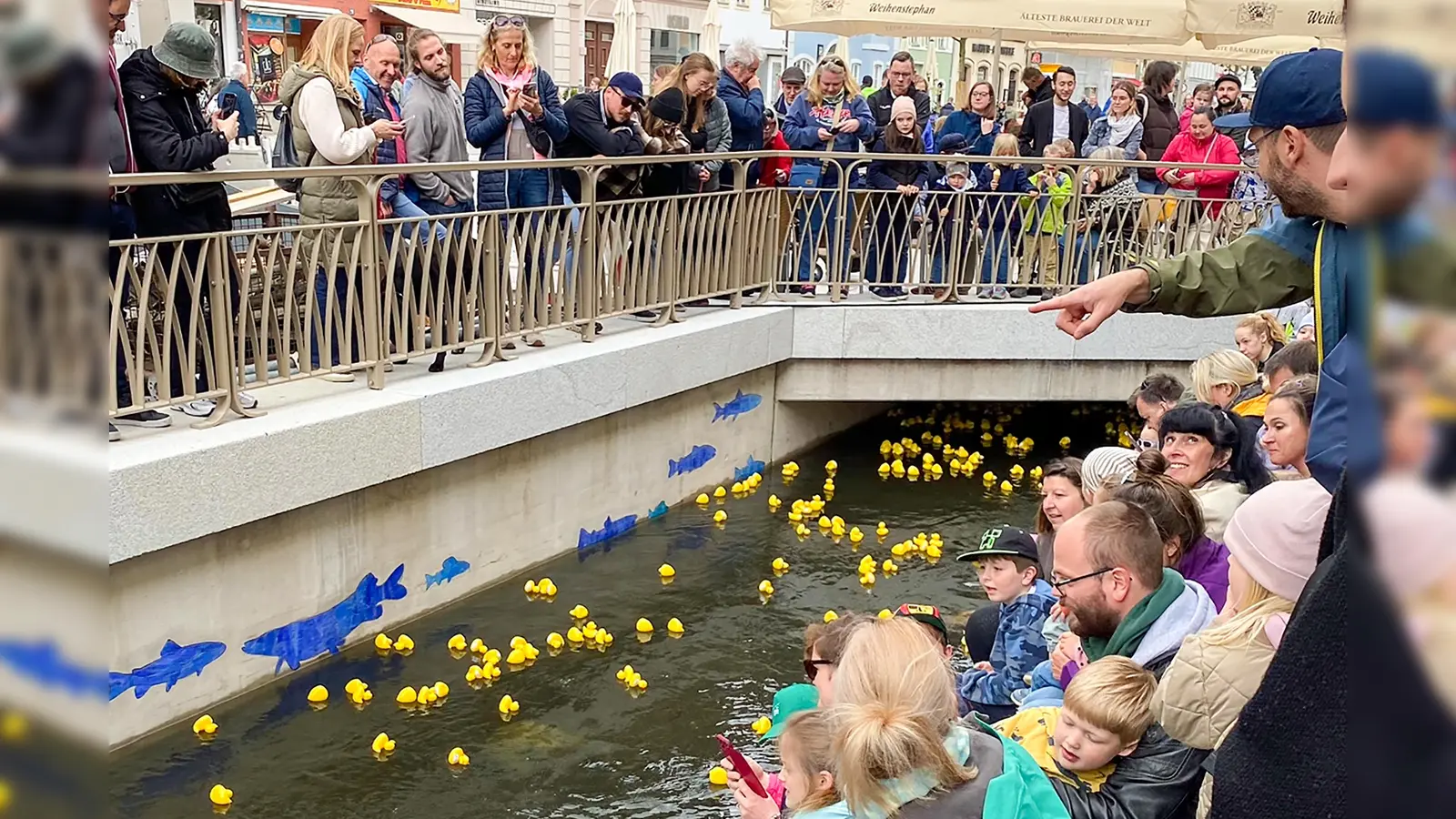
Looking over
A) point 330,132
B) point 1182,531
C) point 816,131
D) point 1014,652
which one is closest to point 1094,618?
point 1182,531

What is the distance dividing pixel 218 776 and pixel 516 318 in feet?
10.1

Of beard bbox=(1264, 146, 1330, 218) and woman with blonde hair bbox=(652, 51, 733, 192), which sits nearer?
beard bbox=(1264, 146, 1330, 218)

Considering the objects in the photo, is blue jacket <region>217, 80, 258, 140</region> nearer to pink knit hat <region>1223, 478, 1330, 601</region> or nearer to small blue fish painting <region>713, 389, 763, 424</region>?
small blue fish painting <region>713, 389, 763, 424</region>

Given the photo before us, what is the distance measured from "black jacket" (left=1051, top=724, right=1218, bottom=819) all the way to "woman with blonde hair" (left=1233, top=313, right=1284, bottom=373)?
486 cm

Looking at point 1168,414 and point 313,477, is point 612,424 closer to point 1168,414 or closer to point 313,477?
Result: point 313,477

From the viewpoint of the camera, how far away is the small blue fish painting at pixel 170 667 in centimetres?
527

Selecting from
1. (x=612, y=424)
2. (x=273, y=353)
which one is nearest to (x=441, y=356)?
(x=273, y=353)

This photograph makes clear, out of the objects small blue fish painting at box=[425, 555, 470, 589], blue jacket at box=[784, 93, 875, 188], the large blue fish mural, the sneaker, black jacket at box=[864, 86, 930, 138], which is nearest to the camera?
the sneaker

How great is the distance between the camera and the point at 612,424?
8.36 meters

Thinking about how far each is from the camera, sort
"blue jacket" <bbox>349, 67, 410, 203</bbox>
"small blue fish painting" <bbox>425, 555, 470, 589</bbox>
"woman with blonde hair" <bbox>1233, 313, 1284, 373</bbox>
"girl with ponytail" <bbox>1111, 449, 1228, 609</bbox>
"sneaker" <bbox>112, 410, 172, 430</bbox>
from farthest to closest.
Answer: "woman with blonde hair" <bbox>1233, 313, 1284, 373</bbox> < "blue jacket" <bbox>349, 67, 410, 203</bbox> < "small blue fish painting" <bbox>425, 555, 470, 589</bbox> < "sneaker" <bbox>112, 410, 172, 430</bbox> < "girl with ponytail" <bbox>1111, 449, 1228, 609</bbox>

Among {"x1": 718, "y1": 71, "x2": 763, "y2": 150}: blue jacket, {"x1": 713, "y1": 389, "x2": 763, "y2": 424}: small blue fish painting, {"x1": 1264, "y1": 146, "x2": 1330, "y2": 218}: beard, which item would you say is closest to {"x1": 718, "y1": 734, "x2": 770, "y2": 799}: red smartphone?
{"x1": 1264, "y1": 146, "x2": 1330, "y2": 218}: beard

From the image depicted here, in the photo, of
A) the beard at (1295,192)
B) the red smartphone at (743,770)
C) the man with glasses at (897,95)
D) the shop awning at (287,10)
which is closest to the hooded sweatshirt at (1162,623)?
the red smartphone at (743,770)

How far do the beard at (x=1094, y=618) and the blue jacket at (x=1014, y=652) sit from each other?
2.50ft

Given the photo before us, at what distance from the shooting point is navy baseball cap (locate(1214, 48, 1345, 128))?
2.31m
